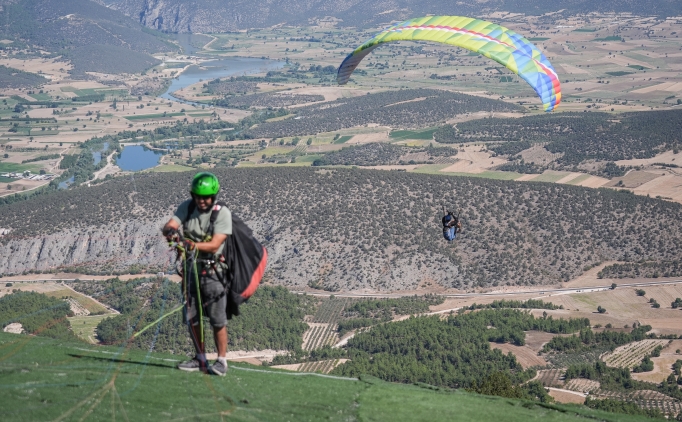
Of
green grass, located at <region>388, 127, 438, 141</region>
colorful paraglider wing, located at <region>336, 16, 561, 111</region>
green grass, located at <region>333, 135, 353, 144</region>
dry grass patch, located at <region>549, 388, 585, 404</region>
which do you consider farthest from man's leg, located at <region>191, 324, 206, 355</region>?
green grass, located at <region>333, 135, 353, 144</region>

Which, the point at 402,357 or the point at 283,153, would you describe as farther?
the point at 283,153

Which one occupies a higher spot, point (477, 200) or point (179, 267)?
point (179, 267)

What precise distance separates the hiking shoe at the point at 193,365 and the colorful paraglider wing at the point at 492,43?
15.5m

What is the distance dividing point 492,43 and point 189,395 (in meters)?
17.8

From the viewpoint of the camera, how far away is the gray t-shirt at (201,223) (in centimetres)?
1123

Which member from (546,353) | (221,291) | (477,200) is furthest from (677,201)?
(221,291)

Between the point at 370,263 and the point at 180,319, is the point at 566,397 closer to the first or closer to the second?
the point at 180,319

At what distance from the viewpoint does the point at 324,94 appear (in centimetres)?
15288

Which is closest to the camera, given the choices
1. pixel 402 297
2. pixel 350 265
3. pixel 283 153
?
pixel 402 297

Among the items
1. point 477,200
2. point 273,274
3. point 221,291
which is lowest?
point 273,274

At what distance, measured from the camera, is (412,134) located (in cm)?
11119

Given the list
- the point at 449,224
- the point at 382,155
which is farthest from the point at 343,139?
the point at 449,224

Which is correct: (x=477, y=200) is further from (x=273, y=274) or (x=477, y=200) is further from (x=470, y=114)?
(x=470, y=114)

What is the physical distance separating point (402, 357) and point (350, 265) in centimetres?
2002
